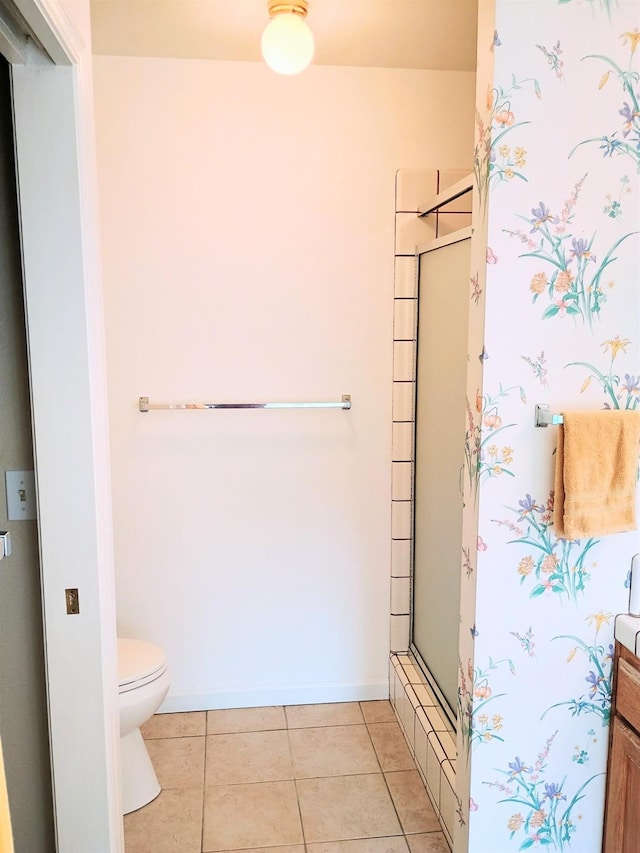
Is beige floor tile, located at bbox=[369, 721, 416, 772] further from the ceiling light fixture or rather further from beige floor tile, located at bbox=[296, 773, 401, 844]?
the ceiling light fixture

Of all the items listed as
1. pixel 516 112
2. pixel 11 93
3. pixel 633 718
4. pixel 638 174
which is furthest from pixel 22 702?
pixel 638 174

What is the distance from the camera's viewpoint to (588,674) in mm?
→ 1772

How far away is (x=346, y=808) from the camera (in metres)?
2.16

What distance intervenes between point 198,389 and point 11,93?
129 centimetres

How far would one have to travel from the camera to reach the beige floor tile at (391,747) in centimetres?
238

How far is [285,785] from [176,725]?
0.56 m

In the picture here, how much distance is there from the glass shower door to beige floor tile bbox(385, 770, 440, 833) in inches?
10.5

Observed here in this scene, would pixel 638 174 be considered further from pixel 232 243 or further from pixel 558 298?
pixel 232 243

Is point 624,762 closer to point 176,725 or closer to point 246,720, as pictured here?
point 246,720

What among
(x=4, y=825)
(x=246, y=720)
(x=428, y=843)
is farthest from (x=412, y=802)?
(x=4, y=825)

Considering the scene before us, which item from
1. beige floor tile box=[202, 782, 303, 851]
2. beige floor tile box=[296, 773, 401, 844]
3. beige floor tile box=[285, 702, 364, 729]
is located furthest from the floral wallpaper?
beige floor tile box=[285, 702, 364, 729]

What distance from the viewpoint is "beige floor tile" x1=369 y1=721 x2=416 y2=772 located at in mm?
2377

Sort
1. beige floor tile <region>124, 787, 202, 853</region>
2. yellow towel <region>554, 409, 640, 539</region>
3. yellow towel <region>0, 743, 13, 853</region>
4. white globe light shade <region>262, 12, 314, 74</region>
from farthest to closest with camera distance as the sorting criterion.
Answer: beige floor tile <region>124, 787, 202, 853</region>
white globe light shade <region>262, 12, 314, 74</region>
yellow towel <region>554, 409, 640, 539</region>
yellow towel <region>0, 743, 13, 853</region>

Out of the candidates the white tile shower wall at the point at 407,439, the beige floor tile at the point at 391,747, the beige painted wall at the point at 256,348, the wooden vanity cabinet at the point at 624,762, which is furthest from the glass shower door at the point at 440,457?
the wooden vanity cabinet at the point at 624,762
